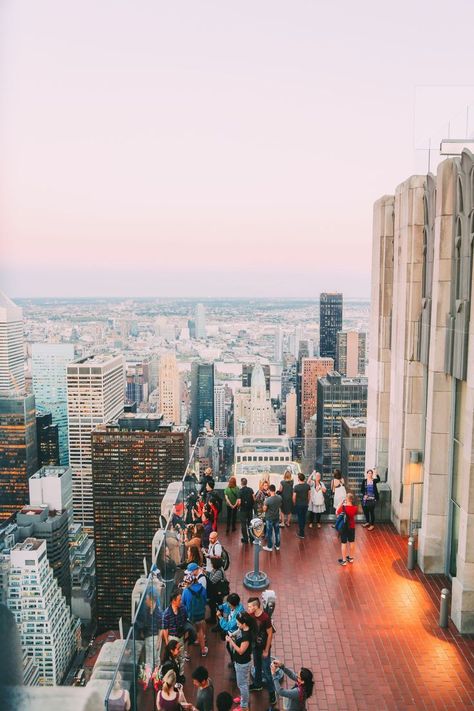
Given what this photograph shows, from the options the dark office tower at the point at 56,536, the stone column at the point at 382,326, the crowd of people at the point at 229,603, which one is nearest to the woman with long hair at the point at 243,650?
the crowd of people at the point at 229,603

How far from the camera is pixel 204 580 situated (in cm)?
821

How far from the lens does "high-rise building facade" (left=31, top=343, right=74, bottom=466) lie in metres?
80.4

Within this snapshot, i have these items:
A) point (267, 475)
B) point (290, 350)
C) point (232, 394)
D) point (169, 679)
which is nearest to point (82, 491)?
point (232, 394)

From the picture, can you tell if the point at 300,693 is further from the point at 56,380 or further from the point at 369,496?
the point at 56,380

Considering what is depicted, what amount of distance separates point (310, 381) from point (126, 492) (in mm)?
24802

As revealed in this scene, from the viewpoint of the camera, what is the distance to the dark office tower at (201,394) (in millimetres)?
83781

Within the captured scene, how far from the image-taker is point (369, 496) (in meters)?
12.7

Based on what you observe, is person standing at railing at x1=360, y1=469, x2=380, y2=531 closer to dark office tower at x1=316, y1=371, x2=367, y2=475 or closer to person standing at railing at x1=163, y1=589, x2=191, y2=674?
dark office tower at x1=316, y1=371, x2=367, y2=475

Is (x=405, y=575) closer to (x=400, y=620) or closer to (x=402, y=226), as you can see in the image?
(x=400, y=620)

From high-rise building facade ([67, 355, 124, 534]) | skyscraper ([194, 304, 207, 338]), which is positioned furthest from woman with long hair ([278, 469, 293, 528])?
skyscraper ([194, 304, 207, 338])

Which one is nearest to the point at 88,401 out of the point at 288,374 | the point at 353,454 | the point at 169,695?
the point at 288,374

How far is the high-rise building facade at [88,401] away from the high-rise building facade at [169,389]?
6.77 metres

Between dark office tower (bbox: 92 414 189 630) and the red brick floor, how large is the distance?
5503cm

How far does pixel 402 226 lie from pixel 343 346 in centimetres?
6788
